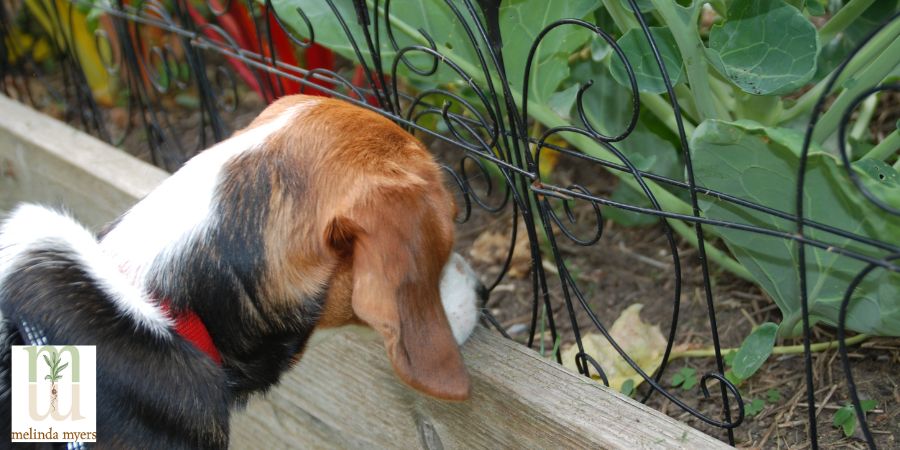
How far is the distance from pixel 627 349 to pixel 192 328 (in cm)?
124

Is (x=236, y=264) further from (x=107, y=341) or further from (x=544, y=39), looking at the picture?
(x=544, y=39)

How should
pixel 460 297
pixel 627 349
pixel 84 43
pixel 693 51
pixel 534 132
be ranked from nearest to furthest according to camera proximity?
pixel 693 51, pixel 460 297, pixel 627 349, pixel 534 132, pixel 84 43

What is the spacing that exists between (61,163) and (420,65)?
1.63 m

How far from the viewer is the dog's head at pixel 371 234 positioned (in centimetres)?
173

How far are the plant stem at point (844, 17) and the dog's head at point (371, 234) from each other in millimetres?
1048

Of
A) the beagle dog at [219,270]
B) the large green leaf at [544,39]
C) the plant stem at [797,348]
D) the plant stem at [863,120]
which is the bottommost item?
the plant stem at [797,348]

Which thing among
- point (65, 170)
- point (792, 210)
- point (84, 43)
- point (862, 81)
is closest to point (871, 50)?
point (862, 81)

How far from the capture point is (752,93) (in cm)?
192

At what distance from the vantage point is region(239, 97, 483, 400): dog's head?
1.73 meters

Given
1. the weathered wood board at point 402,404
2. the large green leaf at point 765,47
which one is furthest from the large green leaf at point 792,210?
the weathered wood board at point 402,404

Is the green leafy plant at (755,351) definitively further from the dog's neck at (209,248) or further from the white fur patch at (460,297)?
the dog's neck at (209,248)

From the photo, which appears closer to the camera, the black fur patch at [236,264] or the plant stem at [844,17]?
the black fur patch at [236,264]

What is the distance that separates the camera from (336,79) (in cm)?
256

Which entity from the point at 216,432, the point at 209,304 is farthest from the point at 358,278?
the point at 216,432
